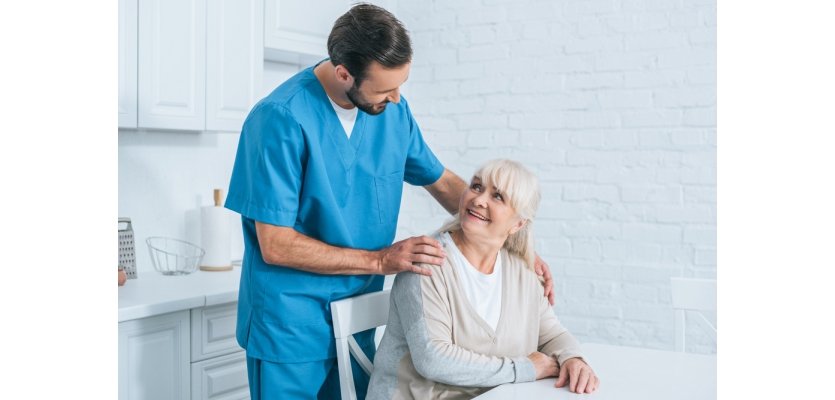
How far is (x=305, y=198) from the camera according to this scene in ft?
5.36

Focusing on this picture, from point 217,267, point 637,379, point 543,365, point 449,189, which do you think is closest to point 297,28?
point 217,267

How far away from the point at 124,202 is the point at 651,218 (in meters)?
1.83

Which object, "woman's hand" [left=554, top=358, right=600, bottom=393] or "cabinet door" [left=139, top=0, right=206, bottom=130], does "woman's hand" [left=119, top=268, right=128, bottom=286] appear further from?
"woman's hand" [left=554, top=358, right=600, bottom=393]

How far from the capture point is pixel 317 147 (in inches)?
64.2

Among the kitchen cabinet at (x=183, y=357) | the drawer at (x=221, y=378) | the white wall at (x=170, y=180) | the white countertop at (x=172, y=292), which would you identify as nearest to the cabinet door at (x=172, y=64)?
the white wall at (x=170, y=180)

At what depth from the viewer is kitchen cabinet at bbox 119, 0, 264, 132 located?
2197mm

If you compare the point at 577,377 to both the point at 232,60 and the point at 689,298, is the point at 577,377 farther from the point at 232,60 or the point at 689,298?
the point at 232,60

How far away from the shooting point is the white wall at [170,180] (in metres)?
2.53

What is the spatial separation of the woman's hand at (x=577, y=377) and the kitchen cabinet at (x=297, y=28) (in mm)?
1620

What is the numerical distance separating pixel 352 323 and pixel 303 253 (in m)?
0.20

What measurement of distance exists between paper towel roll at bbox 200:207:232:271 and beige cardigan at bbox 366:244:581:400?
1.16 m

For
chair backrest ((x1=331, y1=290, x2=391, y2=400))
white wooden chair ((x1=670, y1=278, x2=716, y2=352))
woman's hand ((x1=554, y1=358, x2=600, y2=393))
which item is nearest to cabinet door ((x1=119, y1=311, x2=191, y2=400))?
chair backrest ((x1=331, y1=290, x2=391, y2=400))
